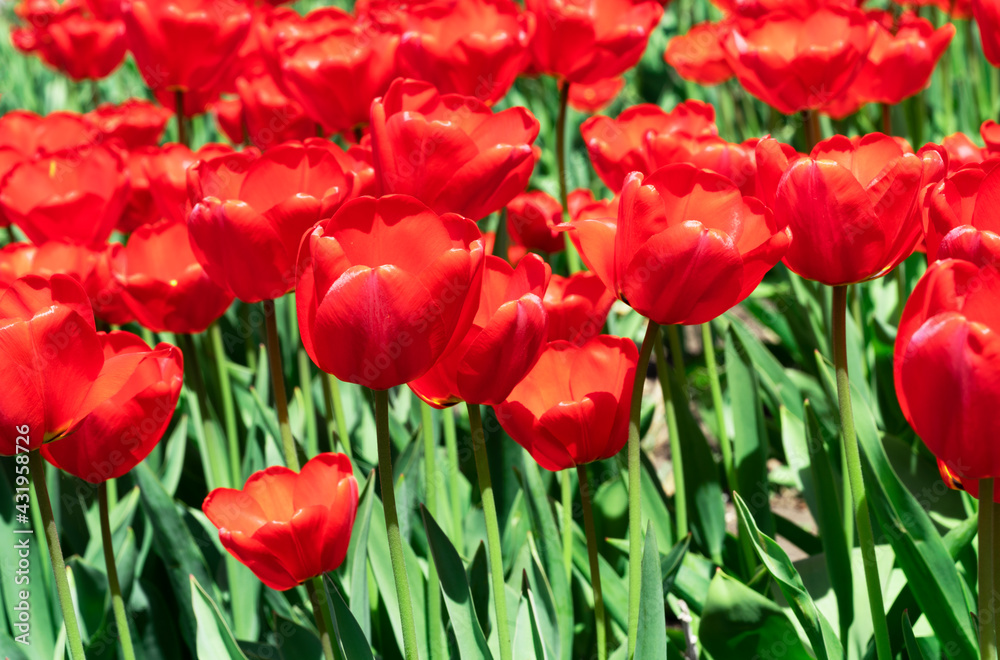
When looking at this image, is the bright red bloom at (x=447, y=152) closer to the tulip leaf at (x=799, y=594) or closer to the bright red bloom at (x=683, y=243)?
the bright red bloom at (x=683, y=243)

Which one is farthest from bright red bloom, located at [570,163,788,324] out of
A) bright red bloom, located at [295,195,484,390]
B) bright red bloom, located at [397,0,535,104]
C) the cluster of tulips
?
bright red bloom, located at [397,0,535,104]

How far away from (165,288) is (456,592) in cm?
53

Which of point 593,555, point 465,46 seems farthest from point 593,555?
point 465,46

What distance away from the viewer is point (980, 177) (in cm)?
76

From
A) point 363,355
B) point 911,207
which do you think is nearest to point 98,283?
point 363,355

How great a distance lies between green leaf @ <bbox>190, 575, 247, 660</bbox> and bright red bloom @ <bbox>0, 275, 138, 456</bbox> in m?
0.30

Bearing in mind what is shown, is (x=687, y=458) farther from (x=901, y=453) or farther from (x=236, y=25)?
(x=236, y=25)

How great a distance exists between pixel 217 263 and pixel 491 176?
0.29 m

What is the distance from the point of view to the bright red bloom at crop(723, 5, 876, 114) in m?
1.34

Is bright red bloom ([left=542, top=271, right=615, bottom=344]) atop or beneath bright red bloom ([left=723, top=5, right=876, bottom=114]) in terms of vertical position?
beneath

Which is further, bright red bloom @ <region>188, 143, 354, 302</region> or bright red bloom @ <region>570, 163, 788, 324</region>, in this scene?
bright red bloom @ <region>188, 143, 354, 302</region>

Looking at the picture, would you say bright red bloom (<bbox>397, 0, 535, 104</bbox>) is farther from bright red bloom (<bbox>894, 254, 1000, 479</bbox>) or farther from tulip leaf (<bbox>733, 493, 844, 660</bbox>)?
bright red bloom (<bbox>894, 254, 1000, 479</bbox>)

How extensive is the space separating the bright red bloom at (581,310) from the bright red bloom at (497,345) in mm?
A: 199

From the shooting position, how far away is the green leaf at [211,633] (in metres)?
1.00
